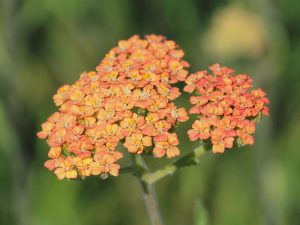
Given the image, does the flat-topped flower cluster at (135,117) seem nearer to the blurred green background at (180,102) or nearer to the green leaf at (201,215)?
the green leaf at (201,215)

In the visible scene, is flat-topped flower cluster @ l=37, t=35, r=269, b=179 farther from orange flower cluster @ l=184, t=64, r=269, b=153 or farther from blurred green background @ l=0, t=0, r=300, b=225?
blurred green background @ l=0, t=0, r=300, b=225

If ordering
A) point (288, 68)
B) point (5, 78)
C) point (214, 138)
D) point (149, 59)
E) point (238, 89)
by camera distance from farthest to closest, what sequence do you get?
point (288, 68) < point (5, 78) < point (149, 59) < point (238, 89) < point (214, 138)

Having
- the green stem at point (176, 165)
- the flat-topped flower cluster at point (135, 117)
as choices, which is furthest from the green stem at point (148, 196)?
the flat-topped flower cluster at point (135, 117)

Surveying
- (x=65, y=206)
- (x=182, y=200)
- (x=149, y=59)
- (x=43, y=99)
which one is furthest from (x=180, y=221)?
(x=149, y=59)

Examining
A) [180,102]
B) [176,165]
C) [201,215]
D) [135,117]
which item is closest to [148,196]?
[176,165]

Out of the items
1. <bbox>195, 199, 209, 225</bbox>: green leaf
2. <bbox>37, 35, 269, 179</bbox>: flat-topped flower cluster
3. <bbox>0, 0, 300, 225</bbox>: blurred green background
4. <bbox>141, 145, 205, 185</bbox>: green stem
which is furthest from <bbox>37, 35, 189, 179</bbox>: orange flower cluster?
<bbox>0, 0, 300, 225</bbox>: blurred green background

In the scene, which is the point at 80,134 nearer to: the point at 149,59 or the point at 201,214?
the point at 149,59
